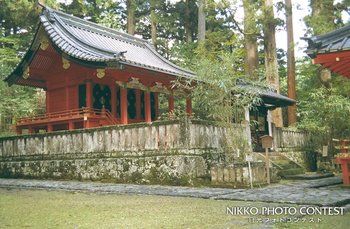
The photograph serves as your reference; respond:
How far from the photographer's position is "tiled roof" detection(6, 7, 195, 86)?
45.0ft

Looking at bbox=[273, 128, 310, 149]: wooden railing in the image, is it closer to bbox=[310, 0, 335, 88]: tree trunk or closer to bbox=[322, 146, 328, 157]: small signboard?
bbox=[322, 146, 328, 157]: small signboard

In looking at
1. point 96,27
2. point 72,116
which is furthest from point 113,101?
point 96,27

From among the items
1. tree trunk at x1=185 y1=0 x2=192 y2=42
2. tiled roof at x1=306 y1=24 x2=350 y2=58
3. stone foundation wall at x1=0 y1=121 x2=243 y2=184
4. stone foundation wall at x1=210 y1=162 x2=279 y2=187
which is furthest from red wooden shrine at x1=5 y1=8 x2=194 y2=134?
tree trunk at x1=185 y1=0 x2=192 y2=42

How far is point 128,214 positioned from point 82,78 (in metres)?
11.5

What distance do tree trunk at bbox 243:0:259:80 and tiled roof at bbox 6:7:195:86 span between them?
472 cm

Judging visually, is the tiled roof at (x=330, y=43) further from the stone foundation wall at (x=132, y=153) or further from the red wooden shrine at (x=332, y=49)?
the stone foundation wall at (x=132, y=153)

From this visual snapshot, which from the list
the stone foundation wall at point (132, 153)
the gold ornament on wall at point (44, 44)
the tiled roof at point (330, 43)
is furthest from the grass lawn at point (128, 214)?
the gold ornament on wall at point (44, 44)

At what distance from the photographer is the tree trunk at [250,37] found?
789 inches

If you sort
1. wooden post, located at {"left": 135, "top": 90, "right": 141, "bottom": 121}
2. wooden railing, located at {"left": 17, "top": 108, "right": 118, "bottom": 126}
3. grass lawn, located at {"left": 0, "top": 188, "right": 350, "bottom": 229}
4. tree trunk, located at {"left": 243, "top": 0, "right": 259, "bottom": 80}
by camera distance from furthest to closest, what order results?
tree trunk, located at {"left": 243, "top": 0, "right": 259, "bottom": 80} → wooden post, located at {"left": 135, "top": 90, "right": 141, "bottom": 121} → wooden railing, located at {"left": 17, "top": 108, "right": 118, "bottom": 126} → grass lawn, located at {"left": 0, "top": 188, "right": 350, "bottom": 229}

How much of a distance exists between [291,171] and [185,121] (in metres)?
5.52

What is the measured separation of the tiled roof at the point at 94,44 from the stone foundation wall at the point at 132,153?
2.83 m

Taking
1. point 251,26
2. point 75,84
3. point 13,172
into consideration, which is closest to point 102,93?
point 75,84

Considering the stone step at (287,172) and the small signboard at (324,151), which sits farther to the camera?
the small signboard at (324,151)

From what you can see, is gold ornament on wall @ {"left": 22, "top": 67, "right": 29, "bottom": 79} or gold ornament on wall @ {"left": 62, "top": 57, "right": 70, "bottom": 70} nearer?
gold ornament on wall @ {"left": 62, "top": 57, "right": 70, "bottom": 70}
